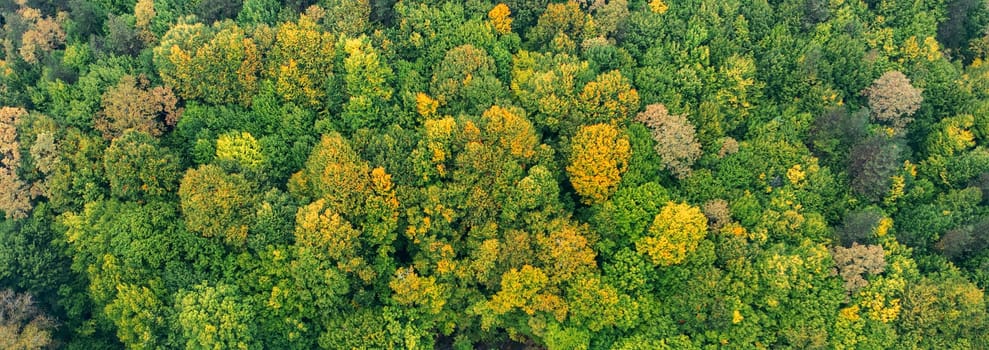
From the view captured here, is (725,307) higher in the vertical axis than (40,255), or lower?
higher

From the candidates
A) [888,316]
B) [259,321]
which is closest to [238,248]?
[259,321]

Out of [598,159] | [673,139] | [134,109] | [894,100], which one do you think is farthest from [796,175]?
[134,109]

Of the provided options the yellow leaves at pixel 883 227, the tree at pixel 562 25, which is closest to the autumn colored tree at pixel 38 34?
the tree at pixel 562 25

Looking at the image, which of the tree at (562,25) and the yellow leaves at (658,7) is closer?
the tree at (562,25)

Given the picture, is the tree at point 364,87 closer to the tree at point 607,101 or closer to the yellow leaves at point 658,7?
the tree at point 607,101

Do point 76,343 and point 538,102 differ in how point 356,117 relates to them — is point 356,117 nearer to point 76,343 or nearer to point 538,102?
point 538,102

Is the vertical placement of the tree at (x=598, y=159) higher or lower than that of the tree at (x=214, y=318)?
higher

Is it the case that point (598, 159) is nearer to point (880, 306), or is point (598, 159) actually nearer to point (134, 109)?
point (880, 306)
